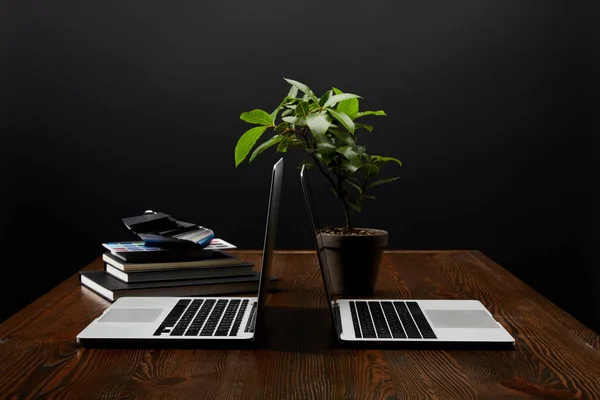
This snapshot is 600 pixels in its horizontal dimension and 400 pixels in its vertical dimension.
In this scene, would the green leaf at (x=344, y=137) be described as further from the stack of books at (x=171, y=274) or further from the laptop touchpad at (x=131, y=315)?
the laptop touchpad at (x=131, y=315)

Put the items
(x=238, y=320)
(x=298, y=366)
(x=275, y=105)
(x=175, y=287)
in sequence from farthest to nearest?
(x=275, y=105)
(x=175, y=287)
(x=238, y=320)
(x=298, y=366)

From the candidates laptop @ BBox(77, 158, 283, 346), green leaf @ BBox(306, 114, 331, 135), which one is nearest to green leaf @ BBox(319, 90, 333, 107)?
green leaf @ BBox(306, 114, 331, 135)

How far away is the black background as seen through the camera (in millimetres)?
Result: 2928

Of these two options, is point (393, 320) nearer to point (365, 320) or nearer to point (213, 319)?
point (365, 320)

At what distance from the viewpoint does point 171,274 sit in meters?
1.50

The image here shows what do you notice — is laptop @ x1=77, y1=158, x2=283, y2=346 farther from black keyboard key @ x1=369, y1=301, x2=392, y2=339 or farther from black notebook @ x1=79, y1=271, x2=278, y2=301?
black keyboard key @ x1=369, y1=301, x2=392, y2=339

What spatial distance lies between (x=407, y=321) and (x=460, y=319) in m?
0.11

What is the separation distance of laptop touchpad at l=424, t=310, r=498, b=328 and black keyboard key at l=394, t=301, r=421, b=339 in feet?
0.13

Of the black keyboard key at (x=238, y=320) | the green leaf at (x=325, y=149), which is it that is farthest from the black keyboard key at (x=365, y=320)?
the green leaf at (x=325, y=149)

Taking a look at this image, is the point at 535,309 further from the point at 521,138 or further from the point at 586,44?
the point at 586,44

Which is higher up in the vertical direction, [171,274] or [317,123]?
[317,123]

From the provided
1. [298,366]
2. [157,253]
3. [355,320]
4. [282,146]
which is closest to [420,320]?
[355,320]

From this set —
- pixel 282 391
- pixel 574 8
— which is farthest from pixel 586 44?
pixel 282 391

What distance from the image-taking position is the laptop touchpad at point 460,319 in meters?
1.18
